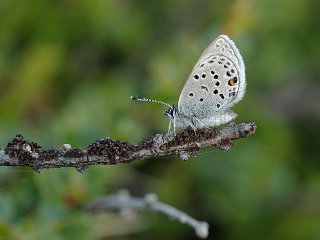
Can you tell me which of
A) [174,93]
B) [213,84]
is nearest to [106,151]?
[213,84]

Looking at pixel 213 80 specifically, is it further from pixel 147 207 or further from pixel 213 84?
pixel 147 207

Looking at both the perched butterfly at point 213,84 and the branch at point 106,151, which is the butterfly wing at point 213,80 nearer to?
the perched butterfly at point 213,84

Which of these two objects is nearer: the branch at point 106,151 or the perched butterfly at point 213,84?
the branch at point 106,151

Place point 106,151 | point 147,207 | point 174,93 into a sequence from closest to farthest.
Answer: point 106,151 < point 147,207 < point 174,93

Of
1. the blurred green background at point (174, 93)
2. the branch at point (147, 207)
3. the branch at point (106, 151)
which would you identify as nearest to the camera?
the branch at point (106, 151)

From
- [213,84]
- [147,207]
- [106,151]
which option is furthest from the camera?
[147,207]

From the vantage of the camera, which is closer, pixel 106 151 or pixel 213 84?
pixel 106 151

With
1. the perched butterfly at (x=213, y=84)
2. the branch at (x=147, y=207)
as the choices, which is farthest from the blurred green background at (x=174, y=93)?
the perched butterfly at (x=213, y=84)

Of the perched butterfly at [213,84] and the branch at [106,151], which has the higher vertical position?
the perched butterfly at [213,84]
